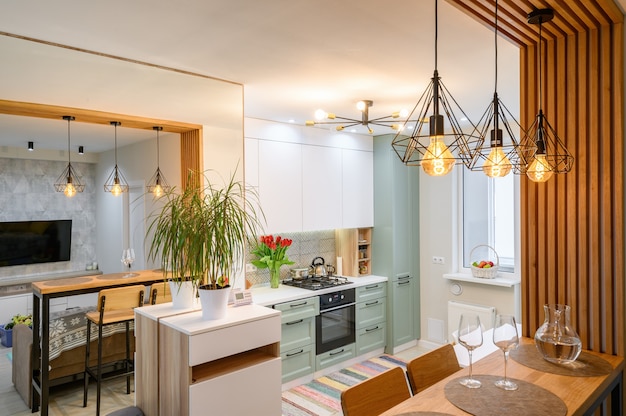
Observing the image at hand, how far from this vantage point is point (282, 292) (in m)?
4.48

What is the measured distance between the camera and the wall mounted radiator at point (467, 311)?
4832mm

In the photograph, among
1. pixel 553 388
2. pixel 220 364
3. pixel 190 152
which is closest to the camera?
pixel 553 388

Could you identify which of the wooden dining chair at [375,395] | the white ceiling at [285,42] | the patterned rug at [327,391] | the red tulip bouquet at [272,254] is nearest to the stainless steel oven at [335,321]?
the patterned rug at [327,391]

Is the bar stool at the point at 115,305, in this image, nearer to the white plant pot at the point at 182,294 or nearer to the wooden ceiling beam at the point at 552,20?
the white plant pot at the point at 182,294

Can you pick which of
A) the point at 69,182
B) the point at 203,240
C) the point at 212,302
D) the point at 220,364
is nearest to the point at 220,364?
the point at 220,364

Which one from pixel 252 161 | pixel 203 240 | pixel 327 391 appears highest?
pixel 252 161

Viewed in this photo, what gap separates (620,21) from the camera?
6.88 ft

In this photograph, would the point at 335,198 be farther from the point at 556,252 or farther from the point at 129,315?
the point at 556,252

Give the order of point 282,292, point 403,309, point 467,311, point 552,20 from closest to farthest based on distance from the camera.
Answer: point 552,20, point 282,292, point 467,311, point 403,309

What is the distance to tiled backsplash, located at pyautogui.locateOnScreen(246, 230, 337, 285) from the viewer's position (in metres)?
4.90

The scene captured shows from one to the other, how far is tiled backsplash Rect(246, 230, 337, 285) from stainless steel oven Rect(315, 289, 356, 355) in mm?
668

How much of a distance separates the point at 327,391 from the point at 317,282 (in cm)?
113

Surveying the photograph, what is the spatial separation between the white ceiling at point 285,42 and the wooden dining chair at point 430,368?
165 centimetres

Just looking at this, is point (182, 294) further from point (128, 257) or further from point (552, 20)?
point (552, 20)
